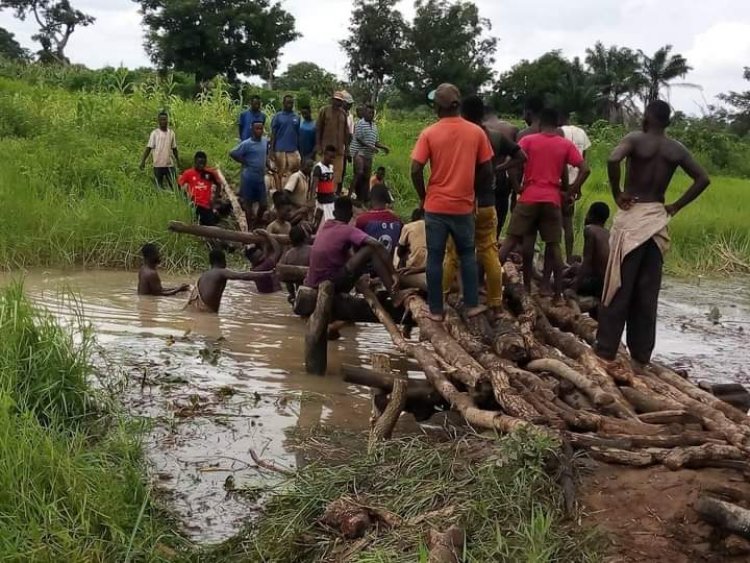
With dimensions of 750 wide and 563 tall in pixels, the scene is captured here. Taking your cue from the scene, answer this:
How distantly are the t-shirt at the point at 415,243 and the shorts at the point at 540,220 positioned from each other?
76cm

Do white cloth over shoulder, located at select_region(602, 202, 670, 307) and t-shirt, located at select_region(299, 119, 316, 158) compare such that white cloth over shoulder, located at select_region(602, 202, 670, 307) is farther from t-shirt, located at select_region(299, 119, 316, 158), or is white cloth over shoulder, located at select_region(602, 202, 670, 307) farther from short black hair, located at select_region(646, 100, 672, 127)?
t-shirt, located at select_region(299, 119, 316, 158)

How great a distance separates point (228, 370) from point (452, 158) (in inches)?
104

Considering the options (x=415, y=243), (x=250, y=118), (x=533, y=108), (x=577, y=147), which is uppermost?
(x=250, y=118)

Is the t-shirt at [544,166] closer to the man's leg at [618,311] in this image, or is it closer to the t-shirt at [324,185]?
the man's leg at [618,311]

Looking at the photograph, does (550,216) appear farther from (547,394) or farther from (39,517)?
(39,517)

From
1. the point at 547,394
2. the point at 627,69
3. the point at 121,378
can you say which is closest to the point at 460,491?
the point at 547,394

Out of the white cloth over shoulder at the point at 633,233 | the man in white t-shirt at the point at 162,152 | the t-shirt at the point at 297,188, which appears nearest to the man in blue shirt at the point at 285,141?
the t-shirt at the point at 297,188

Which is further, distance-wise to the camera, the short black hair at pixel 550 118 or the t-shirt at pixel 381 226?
the t-shirt at pixel 381 226

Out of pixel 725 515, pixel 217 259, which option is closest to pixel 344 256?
pixel 217 259

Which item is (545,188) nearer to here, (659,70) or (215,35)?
(215,35)

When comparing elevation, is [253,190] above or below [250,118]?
below

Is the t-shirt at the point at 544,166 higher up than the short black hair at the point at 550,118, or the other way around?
the short black hair at the point at 550,118

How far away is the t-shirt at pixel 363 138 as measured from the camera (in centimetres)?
1348

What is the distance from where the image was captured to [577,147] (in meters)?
8.66
